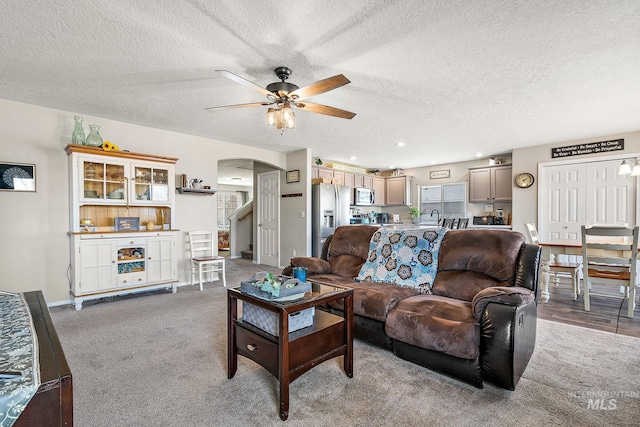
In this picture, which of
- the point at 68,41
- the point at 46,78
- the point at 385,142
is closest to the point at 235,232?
the point at 385,142

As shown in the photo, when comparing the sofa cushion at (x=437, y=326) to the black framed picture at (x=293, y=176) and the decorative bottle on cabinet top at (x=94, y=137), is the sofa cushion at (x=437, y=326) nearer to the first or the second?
the decorative bottle on cabinet top at (x=94, y=137)

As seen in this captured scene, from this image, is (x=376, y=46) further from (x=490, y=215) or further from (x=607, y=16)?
(x=490, y=215)

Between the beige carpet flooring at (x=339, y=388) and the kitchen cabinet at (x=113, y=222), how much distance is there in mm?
1116

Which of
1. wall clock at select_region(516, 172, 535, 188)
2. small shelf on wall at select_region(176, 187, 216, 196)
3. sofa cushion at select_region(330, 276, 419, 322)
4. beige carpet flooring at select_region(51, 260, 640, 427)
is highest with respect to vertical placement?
wall clock at select_region(516, 172, 535, 188)

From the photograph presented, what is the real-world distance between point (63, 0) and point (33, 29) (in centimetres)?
51

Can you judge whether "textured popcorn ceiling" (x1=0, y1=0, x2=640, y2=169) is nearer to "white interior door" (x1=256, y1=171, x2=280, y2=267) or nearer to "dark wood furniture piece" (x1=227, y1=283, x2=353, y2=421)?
"dark wood furniture piece" (x1=227, y1=283, x2=353, y2=421)

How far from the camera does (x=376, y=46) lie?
239 cm

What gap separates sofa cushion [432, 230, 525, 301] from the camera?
240cm

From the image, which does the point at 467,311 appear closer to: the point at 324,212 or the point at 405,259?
the point at 405,259

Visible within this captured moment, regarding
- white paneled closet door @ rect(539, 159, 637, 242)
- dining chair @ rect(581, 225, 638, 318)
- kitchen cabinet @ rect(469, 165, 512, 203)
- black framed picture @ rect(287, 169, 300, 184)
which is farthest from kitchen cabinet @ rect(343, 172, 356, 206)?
dining chair @ rect(581, 225, 638, 318)

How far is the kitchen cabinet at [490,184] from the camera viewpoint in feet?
20.8

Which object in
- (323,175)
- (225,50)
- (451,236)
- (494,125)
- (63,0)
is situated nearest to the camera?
(63,0)

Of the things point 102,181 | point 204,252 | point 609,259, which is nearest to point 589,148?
point 609,259

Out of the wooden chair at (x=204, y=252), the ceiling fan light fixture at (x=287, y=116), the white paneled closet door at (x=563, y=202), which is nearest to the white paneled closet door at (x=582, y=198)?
the white paneled closet door at (x=563, y=202)
